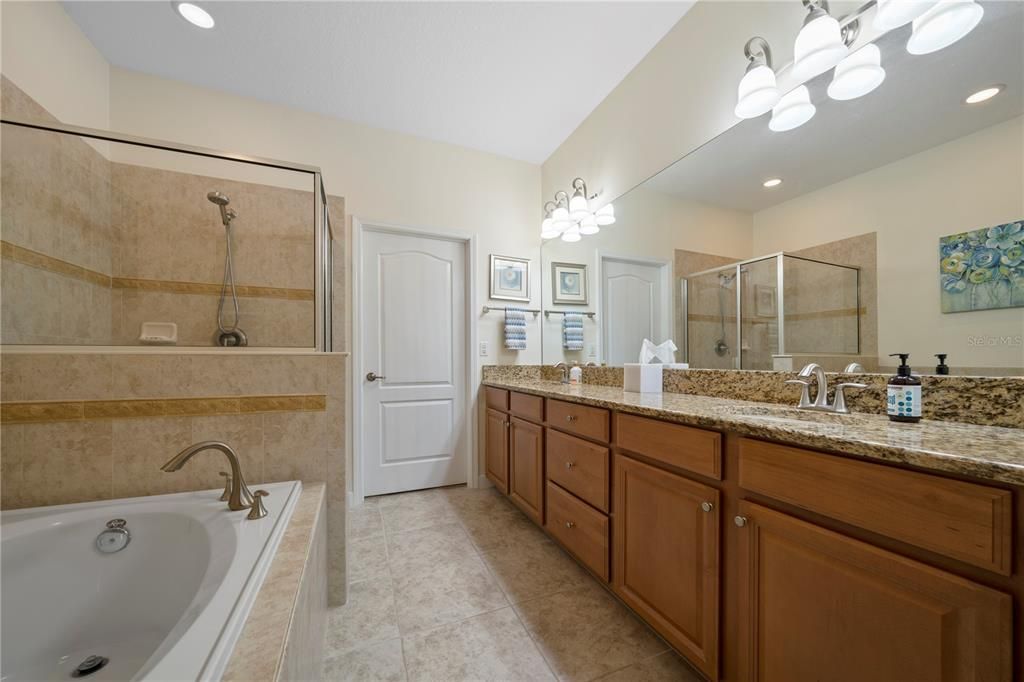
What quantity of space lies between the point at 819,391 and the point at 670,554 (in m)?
0.72

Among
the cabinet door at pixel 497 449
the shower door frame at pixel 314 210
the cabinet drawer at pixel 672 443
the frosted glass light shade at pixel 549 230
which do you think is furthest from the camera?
the frosted glass light shade at pixel 549 230

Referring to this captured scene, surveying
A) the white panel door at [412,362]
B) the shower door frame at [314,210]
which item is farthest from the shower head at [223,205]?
the white panel door at [412,362]

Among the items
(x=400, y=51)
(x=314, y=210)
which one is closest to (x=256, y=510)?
(x=314, y=210)

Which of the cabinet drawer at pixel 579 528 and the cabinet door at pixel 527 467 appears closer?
the cabinet drawer at pixel 579 528

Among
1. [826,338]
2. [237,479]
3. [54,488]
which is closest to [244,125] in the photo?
[54,488]

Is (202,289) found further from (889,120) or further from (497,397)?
(889,120)

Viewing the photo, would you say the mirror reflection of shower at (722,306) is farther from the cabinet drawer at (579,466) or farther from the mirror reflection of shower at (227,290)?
the mirror reflection of shower at (227,290)

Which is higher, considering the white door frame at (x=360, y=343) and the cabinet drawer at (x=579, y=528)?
the white door frame at (x=360, y=343)

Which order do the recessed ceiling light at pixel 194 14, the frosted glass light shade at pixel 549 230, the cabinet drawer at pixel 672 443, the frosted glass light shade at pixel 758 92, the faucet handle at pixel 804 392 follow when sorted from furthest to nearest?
1. the frosted glass light shade at pixel 549 230
2. the recessed ceiling light at pixel 194 14
3. the frosted glass light shade at pixel 758 92
4. the faucet handle at pixel 804 392
5. the cabinet drawer at pixel 672 443

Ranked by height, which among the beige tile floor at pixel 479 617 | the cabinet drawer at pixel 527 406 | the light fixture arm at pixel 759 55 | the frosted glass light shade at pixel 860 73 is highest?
the light fixture arm at pixel 759 55

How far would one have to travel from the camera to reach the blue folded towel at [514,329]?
2.75 metres

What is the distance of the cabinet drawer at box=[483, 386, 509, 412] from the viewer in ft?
7.61

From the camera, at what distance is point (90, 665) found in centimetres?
93

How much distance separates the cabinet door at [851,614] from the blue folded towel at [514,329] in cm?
198
